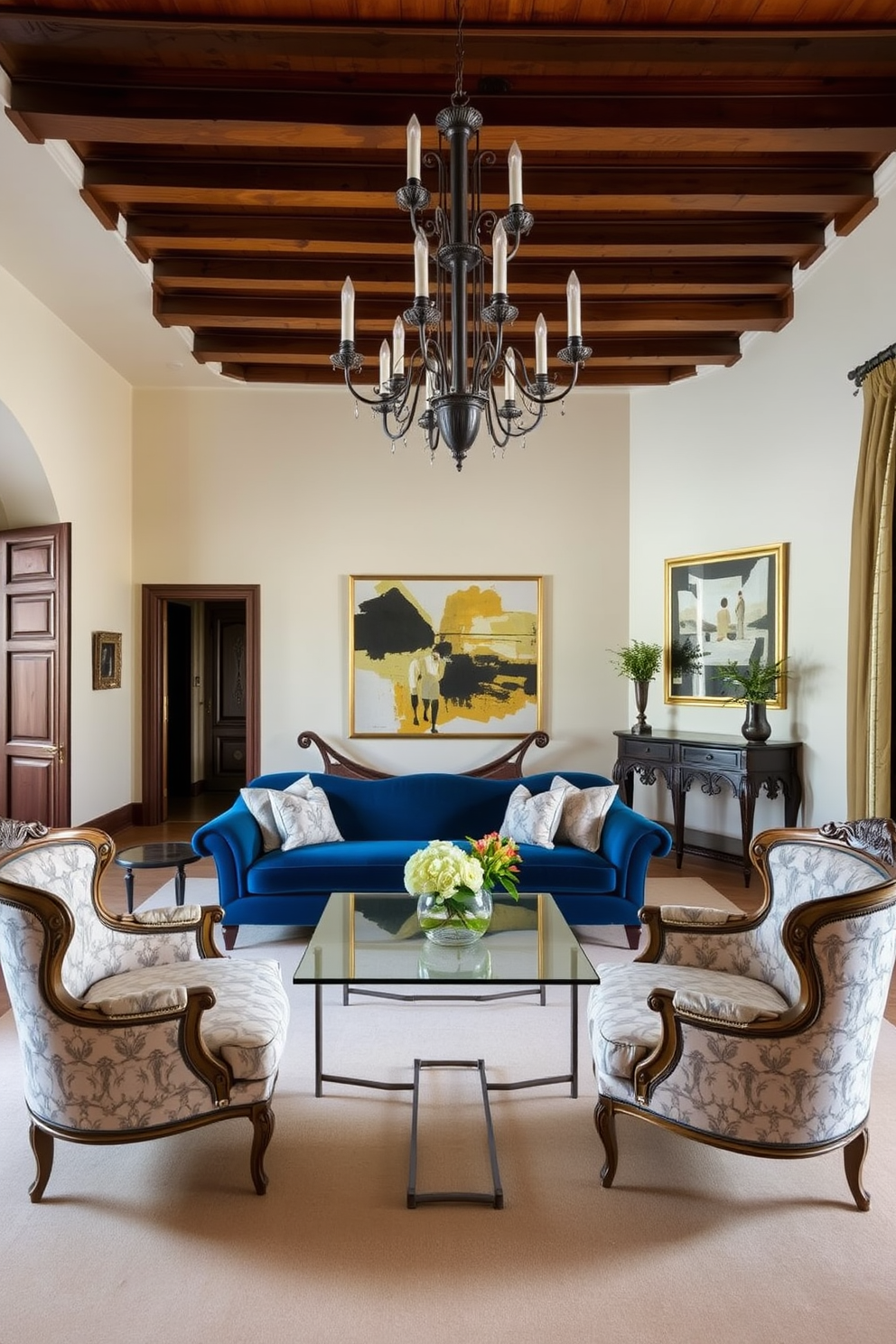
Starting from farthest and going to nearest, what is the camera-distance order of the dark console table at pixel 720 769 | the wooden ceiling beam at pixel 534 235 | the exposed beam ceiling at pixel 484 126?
the dark console table at pixel 720 769
the wooden ceiling beam at pixel 534 235
the exposed beam ceiling at pixel 484 126

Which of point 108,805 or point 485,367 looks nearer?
point 485,367

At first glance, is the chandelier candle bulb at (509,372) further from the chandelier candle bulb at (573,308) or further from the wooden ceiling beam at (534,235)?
the wooden ceiling beam at (534,235)

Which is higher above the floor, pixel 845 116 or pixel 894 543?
pixel 845 116

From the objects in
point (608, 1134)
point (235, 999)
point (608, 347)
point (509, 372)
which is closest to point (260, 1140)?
point (235, 999)

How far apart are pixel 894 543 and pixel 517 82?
9.41ft

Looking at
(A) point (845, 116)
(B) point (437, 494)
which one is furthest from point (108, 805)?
(A) point (845, 116)

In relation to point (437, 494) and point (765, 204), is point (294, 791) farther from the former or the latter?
point (765, 204)

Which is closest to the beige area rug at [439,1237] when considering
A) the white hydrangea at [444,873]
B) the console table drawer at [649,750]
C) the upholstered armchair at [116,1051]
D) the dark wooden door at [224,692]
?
the upholstered armchair at [116,1051]

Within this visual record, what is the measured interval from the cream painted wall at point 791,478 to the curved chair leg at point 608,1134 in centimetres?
331

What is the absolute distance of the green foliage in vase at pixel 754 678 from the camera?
17.8 feet

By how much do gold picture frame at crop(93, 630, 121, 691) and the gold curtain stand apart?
17.1ft

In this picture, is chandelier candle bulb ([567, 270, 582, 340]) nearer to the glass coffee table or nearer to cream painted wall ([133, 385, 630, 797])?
the glass coffee table

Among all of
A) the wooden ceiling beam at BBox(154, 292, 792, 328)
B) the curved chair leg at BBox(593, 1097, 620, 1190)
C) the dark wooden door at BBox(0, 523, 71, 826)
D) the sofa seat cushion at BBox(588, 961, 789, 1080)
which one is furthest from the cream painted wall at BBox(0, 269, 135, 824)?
the curved chair leg at BBox(593, 1097, 620, 1190)

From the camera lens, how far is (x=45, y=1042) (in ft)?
7.26
